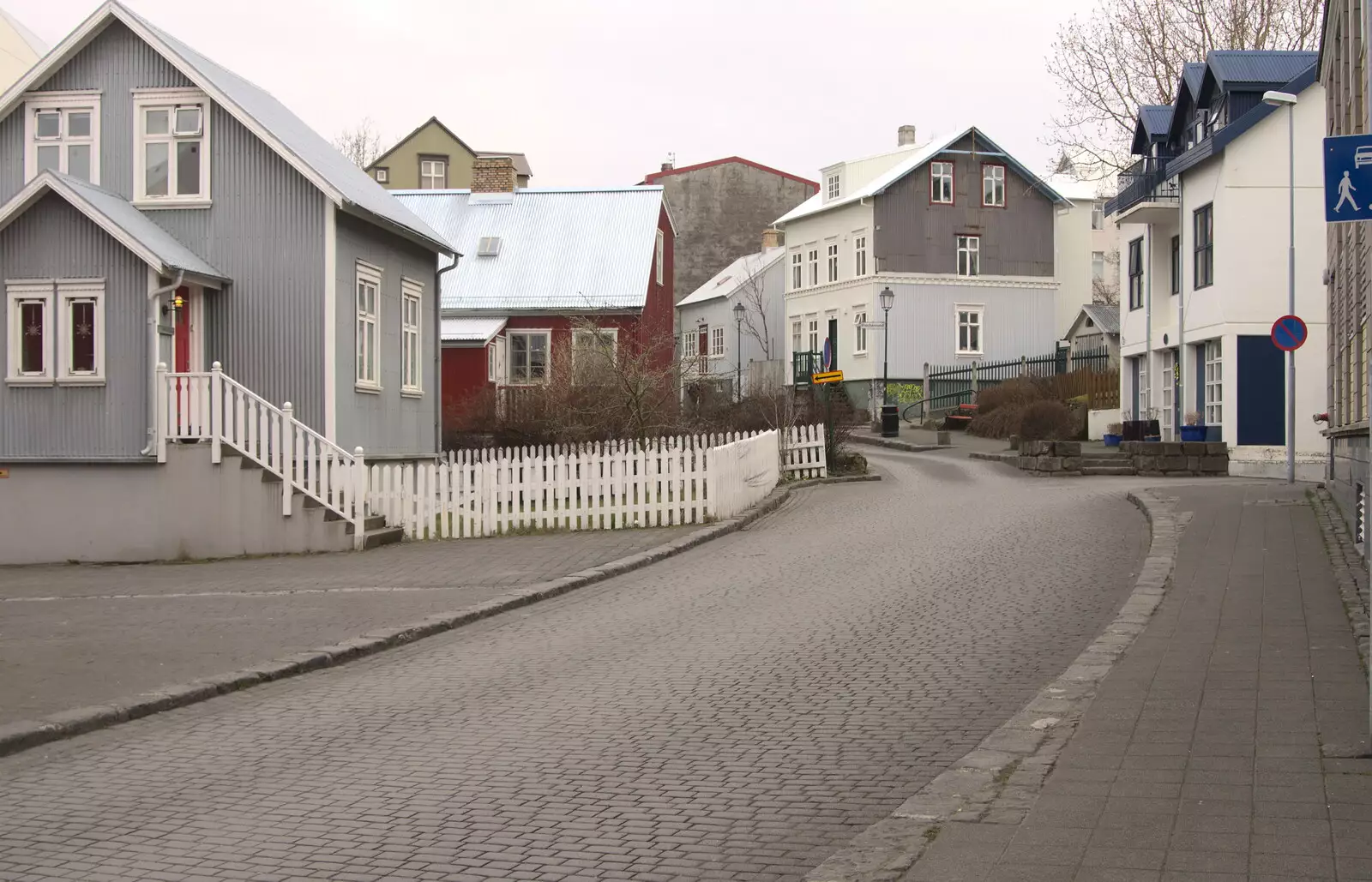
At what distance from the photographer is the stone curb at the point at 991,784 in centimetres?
514

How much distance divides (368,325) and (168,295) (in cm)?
375

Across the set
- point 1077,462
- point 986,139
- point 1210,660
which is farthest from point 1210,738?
point 986,139

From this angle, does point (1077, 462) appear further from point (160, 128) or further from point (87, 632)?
point (87, 632)

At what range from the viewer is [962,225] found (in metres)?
55.5

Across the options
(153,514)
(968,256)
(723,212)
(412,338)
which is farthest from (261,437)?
(723,212)

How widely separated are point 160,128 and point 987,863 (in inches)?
786

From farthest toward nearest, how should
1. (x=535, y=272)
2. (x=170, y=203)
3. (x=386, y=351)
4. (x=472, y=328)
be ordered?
(x=535, y=272) < (x=472, y=328) < (x=386, y=351) < (x=170, y=203)

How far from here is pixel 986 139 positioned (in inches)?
2192

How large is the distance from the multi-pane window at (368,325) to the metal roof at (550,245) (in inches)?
604

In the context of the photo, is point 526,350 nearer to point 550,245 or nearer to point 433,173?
point 550,245

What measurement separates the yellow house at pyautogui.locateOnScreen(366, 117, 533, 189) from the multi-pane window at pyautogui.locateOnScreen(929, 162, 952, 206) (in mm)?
22189

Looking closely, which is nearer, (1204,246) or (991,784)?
(991,784)

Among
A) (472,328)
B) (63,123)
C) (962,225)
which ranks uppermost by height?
(962,225)

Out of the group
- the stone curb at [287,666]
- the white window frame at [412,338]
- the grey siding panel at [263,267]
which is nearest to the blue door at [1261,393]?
the white window frame at [412,338]
